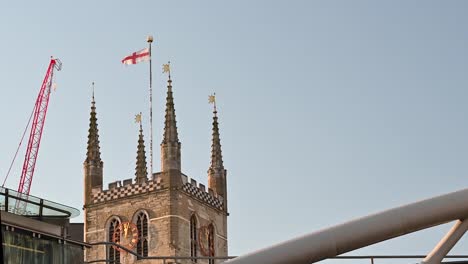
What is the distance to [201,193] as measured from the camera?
3157 inches

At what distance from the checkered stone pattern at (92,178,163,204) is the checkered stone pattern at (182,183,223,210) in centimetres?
209

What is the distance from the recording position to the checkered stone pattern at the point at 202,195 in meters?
78.4

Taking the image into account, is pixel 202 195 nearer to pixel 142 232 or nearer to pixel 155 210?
pixel 155 210

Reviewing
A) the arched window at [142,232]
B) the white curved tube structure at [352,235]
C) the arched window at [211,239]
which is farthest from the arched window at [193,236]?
the white curved tube structure at [352,235]

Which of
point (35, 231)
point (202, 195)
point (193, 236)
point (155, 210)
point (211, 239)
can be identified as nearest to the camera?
point (35, 231)

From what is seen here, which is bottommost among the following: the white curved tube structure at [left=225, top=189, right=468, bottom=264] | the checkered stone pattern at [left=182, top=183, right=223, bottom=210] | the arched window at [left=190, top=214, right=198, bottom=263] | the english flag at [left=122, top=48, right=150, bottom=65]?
the white curved tube structure at [left=225, top=189, right=468, bottom=264]

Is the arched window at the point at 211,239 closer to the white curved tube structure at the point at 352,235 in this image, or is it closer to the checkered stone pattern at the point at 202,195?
the checkered stone pattern at the point at 202,195

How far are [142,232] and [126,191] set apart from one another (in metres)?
3.24

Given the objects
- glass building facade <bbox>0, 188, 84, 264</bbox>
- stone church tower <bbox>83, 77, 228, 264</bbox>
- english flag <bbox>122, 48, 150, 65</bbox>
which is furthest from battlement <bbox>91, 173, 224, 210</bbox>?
glass building facade <bbox>0, 188, 84, 264</bbox>

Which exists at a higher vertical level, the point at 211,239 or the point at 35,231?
the point at 211,239

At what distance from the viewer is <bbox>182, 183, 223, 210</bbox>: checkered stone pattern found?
7844 cm

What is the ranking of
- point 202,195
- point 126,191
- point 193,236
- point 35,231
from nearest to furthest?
point 35,231 < point 126,191 < point 193,236 < point 202,195

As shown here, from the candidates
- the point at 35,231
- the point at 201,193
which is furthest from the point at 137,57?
the point at 35,231

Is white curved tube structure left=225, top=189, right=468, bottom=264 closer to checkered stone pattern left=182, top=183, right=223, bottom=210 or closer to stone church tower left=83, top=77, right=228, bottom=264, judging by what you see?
stone church tower left=83, top=77, right=228, bottom=264
